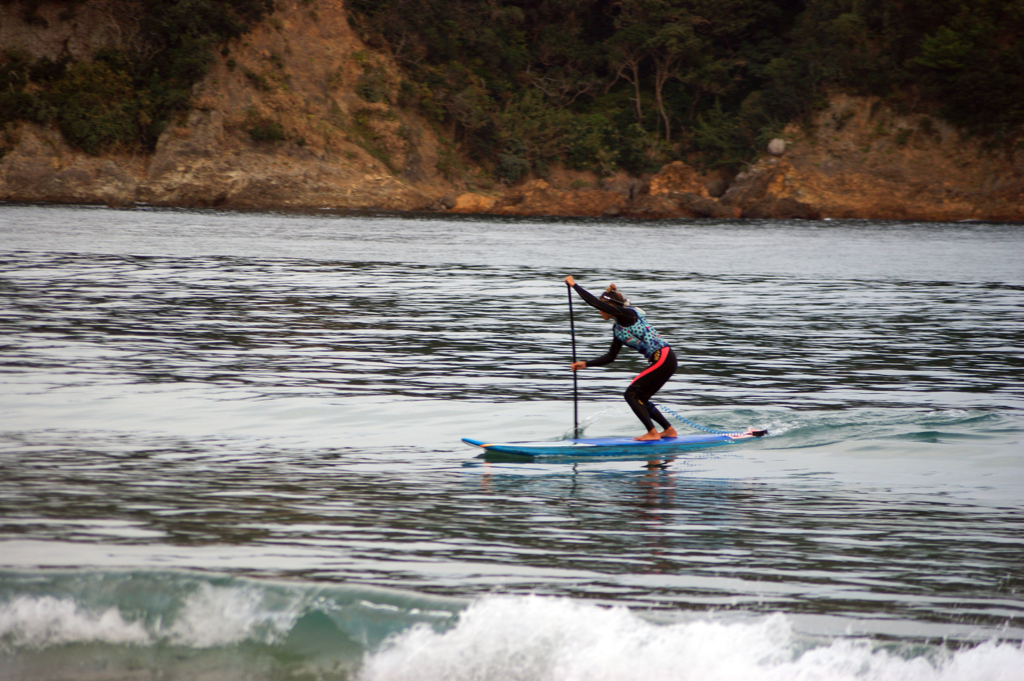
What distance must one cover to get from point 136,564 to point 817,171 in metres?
79.2

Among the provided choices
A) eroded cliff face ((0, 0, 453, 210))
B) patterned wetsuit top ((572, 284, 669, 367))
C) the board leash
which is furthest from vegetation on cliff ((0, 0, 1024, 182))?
patterned wetsuit top ((572, 284, 669, 367))

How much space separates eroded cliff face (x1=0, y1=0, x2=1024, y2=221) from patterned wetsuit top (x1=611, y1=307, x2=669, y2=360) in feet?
216

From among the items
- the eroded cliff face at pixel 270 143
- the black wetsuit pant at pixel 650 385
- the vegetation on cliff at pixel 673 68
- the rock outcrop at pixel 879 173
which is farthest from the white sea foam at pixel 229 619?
the vegetation on cliff at pixel 673 68

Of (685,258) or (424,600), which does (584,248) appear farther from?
(424,600)

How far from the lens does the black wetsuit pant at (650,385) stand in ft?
42.0

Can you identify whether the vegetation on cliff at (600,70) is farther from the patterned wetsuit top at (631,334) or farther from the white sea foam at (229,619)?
the white sea foam at (229,619)

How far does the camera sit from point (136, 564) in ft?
24.5

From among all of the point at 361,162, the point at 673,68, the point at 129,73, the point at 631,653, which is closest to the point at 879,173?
the point at 673,68

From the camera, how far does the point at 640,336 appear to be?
12680 mm

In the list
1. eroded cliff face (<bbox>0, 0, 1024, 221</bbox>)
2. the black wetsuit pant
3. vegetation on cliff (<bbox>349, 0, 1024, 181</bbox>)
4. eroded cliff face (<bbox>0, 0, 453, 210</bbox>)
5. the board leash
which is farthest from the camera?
vegetation on cliff (<bbox>349, 0, 1024, 181</bbox>)

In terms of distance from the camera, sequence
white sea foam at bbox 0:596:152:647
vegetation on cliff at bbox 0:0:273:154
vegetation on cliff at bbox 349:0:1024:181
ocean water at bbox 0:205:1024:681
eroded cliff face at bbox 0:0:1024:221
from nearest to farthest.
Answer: ocean water at bbox 0:205:1024:681 < white sea foam at bbox 0:596:152:647 < vegetation on cliff at bbox 0:0:273:154 < eroded cliff face at bbox 0:0:1024:221 < vegetation on cliff at bbox 349:0:1024:181

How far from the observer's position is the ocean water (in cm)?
668

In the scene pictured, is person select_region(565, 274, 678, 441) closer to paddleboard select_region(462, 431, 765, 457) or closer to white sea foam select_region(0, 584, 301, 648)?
paddleboard select_region(462, 431, 765, 457)

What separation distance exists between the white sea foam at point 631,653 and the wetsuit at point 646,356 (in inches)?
238
